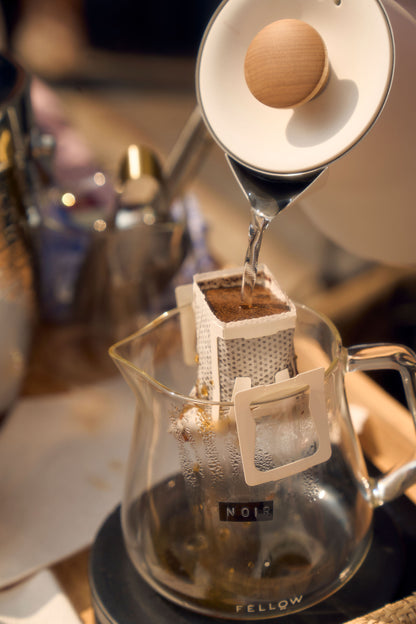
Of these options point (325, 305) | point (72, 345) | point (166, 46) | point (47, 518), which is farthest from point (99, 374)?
point (166, 46)

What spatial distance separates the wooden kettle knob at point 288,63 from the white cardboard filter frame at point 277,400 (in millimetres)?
124

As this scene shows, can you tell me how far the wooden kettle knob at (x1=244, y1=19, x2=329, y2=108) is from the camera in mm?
245

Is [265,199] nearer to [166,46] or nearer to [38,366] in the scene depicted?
[38,366]

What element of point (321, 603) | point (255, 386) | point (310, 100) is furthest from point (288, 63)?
point (321, 603)

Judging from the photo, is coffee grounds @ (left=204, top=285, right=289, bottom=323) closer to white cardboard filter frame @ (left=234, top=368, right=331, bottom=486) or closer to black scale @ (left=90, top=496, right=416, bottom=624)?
white cardboard filter frame @ (left=234, top=368, right=331, bottom=486)

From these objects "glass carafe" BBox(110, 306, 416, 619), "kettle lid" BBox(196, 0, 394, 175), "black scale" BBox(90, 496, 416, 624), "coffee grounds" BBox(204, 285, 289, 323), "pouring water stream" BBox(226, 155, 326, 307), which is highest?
"kettle lid" BBox(196, 0, 394, 175)

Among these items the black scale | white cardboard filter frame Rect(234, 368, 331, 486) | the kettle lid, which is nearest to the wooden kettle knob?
the kettle lid

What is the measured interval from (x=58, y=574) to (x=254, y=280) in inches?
10.2

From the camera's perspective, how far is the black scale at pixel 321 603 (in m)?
0.32

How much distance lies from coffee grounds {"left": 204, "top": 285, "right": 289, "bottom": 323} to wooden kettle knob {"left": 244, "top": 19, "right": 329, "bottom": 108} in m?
0.09

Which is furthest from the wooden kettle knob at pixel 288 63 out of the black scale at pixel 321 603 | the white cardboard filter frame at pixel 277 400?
the black scale at pixel 321 603

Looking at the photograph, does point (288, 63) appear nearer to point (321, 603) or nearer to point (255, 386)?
point (255, 386)

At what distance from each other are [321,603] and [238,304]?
0.17 metres

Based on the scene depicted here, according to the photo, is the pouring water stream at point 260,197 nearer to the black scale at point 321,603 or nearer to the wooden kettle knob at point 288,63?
the wooden kettle knob at point 288,63
